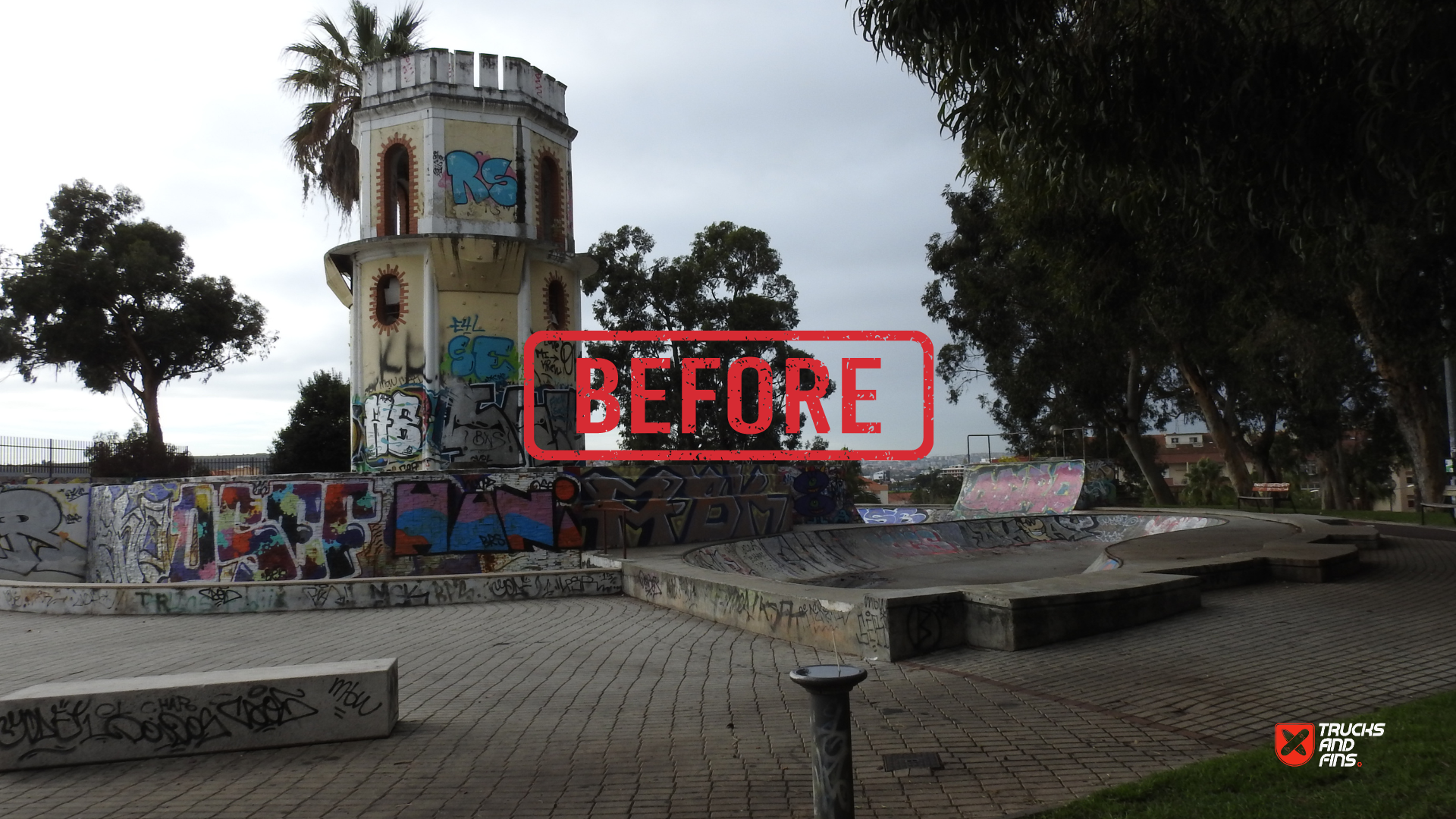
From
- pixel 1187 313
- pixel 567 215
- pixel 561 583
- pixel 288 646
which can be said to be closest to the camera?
pixel 288 646

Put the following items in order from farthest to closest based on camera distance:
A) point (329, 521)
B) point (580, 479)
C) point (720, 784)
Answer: point (580, 479) → point (329, 521) → point (720, 784)

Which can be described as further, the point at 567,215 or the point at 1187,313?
the point at 567,215

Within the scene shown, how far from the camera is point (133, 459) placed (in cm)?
3180

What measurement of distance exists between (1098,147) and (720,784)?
14.7ft

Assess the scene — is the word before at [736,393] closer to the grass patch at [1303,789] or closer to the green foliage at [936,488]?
the green foliage at [936,488]

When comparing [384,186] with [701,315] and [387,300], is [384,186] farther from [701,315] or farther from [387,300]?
[701,315]

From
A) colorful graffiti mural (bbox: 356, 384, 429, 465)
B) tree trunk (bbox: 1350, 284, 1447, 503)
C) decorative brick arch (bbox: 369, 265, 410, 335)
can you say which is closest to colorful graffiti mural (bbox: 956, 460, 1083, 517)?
tree trunk (bbox: 1350, 284, 1447, 503)

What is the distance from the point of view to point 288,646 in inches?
387

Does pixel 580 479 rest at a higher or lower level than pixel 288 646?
higher

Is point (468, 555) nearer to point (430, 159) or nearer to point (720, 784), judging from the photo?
point (430, 159)

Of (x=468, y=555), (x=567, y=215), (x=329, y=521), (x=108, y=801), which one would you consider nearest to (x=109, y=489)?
(x=329, y=521)

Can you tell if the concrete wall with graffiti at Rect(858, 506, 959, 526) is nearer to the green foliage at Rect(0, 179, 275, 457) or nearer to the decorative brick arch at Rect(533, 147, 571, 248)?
the decorative brick arch at Rect(533, 147, 571, 248)

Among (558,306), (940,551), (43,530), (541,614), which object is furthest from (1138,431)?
(43,530)

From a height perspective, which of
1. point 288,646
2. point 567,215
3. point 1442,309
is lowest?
point 288,646
